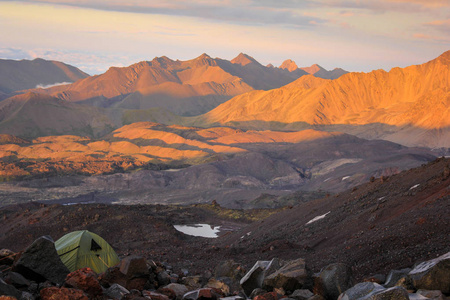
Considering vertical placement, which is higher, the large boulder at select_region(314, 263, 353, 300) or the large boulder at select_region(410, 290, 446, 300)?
the large boulder at select_region(410, 290, 446, 300)

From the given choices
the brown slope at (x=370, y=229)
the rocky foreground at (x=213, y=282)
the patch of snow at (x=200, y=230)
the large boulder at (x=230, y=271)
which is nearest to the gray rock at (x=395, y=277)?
the rocky foreground at (x=213, y=282)

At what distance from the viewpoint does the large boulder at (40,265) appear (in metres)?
11.2

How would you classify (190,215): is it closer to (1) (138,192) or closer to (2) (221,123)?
(1) (138,192)

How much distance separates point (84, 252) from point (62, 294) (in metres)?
12.2

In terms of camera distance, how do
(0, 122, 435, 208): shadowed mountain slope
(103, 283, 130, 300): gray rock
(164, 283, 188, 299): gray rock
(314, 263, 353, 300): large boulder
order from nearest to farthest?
(103, 283, 130, 300): gray rock
(314, 263, 353, 300): large boulder
(164, 283, 188, 299): gray rock
(0, 122, 435, 208): shadowed mountain slope

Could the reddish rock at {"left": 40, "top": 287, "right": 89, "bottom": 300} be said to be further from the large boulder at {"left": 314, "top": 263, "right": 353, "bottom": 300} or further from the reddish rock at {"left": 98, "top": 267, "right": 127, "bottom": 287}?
the large boulder at {"left": 314, "top": 263, "right": 353, "bottom": 300}

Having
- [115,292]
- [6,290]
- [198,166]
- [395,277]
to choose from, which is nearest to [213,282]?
[115,292]

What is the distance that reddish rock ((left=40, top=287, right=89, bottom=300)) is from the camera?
348 inches

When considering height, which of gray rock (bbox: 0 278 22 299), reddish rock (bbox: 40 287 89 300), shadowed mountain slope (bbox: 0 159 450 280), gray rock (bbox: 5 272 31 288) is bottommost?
shadowed mountain slope (bbox: 0 159 450 280)

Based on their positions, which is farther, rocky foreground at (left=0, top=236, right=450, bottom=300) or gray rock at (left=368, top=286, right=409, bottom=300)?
rocky foreground at (left=0, top=236, right=450, bottom=300)

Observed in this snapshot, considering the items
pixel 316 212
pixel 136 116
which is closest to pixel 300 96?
pixel 136 116

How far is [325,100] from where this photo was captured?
7121 inches

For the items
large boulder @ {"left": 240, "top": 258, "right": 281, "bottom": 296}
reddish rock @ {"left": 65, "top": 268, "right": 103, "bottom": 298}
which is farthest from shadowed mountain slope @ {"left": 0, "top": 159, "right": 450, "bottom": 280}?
reddish rock @ {"left": 65, "top": 268, "right": 103, "bottom": 298}

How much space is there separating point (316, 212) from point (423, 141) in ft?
363
